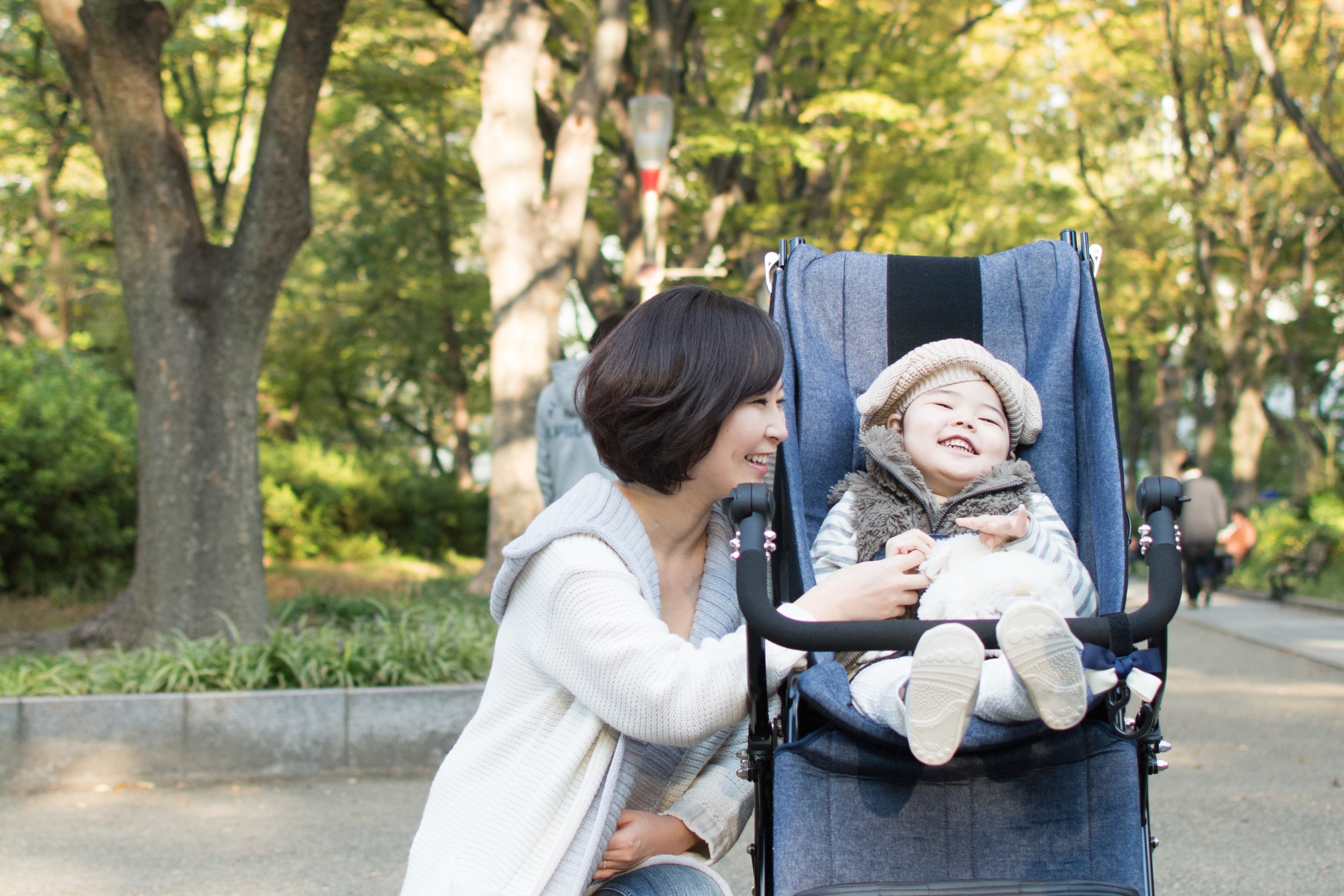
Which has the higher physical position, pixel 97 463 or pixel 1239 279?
pixel 1239 279

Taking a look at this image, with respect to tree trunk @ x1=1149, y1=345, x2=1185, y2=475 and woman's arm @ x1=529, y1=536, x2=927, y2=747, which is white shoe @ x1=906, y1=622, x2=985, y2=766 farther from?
tree trunk @ x1=1149, y1=345, x2=1185, y2=475

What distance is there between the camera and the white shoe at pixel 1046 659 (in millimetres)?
1755

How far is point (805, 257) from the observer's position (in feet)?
11.2

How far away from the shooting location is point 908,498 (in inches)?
111

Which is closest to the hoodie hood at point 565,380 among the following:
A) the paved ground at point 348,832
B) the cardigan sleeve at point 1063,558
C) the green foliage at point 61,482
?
the paved ground at point 348,832

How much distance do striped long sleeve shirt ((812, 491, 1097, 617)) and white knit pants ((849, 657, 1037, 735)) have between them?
1.53 feet

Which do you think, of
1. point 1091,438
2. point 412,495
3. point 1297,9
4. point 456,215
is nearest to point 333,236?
point 456,215

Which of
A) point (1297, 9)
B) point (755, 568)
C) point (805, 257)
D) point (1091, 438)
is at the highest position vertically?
point (1297, 9)

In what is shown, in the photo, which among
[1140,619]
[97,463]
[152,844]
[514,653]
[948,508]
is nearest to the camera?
[1140,619]

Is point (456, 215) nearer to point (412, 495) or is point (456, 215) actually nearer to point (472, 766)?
point (412, 495)

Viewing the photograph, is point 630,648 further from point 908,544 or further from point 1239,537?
point 1239,537

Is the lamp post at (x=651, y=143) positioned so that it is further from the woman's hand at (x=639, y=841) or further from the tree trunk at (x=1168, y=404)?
the tree trunk at (x=1168, y=404)

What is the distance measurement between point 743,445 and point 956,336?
1.42 metres

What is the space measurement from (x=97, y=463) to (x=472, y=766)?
34.7 ft
